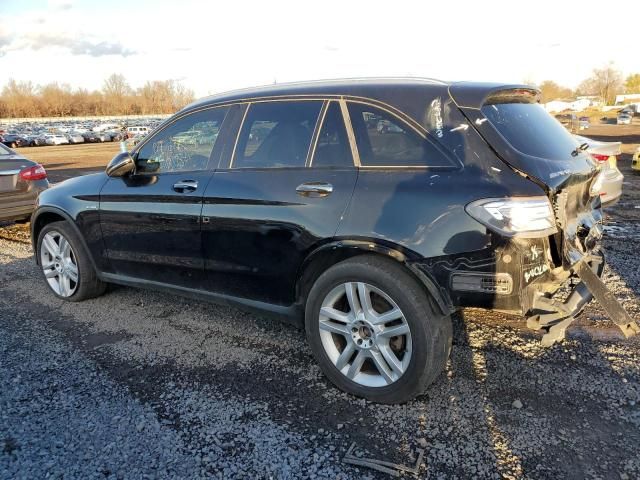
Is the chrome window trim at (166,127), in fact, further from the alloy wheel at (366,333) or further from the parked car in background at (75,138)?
the parked car in background at (75,138)

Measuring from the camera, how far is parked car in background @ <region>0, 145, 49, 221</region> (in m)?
7.30

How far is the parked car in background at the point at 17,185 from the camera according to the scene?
730 centimetres

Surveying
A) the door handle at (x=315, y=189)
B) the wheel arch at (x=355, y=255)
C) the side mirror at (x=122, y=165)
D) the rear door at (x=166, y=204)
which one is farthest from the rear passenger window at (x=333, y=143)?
the side mirror at (x=122, y=165)

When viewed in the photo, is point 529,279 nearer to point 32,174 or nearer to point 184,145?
point 184,145

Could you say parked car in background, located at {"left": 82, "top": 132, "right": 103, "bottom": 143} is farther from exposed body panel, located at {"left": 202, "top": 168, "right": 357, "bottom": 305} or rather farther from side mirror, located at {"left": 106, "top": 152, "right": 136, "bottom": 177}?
exposed body panel, located at {"left": 202, "top": 168, "right": 357, "bottom": 305}

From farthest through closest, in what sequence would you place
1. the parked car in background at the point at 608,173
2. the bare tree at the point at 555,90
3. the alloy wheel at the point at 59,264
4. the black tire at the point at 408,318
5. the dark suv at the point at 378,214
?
the bare tree at the point at 555,90, the parked car in background at the point at 608,173, the alloy wheel at the point at 59,264, the black tire at the point at 408,318, the dark suv at the point at 378,214

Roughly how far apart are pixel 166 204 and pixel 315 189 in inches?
52.8

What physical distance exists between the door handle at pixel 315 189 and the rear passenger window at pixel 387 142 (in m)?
0.25

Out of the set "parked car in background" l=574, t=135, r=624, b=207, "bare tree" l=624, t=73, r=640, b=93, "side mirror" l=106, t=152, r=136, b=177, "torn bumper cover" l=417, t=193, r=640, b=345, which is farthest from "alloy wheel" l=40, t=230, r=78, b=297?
"bare tree" l=624, t=73, r=640, b=93

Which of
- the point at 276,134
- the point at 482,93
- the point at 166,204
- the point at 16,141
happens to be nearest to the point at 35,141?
the point at 16,141

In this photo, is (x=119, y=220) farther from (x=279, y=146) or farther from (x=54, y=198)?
(x=279, y=146)

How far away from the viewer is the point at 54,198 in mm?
4711

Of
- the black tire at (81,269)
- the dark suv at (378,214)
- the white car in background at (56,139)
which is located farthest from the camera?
the white car in background at (56,139)

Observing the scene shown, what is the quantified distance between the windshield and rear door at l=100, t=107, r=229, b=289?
1900 millimetres
